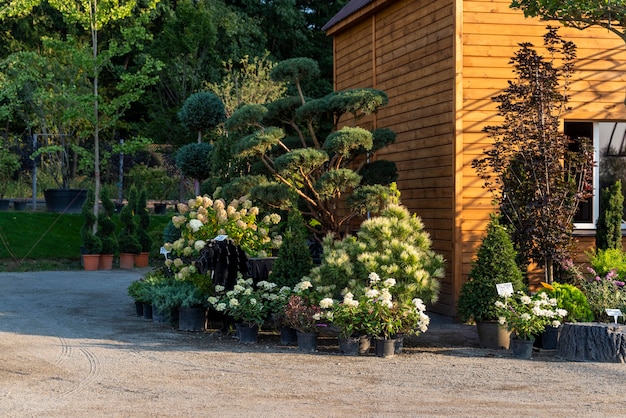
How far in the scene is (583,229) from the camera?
11.2 meters

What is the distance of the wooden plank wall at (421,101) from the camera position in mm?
10969

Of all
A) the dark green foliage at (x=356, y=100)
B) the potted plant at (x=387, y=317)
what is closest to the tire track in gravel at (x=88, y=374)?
the potted plant at (x=387, y=317)

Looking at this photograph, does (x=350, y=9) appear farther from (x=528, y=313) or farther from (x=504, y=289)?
(x=528, y=313)

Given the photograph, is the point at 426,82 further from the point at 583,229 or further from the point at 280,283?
the point at 280,283

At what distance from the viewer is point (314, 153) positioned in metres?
10.1

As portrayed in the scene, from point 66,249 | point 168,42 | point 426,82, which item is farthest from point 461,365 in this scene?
point 168,42

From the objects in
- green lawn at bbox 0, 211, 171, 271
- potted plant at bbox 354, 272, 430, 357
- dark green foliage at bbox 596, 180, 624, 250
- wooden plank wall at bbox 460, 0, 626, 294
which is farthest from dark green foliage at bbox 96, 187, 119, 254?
dark green foliage at bbox 596, 180, 624, 250

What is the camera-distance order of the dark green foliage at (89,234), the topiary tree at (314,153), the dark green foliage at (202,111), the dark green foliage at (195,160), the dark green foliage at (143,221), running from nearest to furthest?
1. the topiary tree at (314,153)
2. the dark green foliage at (202,111)
3. the dark green foliage at (195,160)
4. the dark green foliage at (89,234)
5. the dark green foliage at (143,221)

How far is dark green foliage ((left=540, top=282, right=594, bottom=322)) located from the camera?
347 inches

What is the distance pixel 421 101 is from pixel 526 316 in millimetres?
4436

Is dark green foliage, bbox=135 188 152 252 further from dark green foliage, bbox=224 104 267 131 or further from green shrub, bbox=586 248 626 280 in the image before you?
green shrub, bbox=586 248 626 280

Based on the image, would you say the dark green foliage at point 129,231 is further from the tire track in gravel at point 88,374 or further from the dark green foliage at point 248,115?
the tire track in gravel at point 88,374

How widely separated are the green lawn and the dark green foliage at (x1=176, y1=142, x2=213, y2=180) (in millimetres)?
3014

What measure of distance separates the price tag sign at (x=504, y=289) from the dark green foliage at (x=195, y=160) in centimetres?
763
